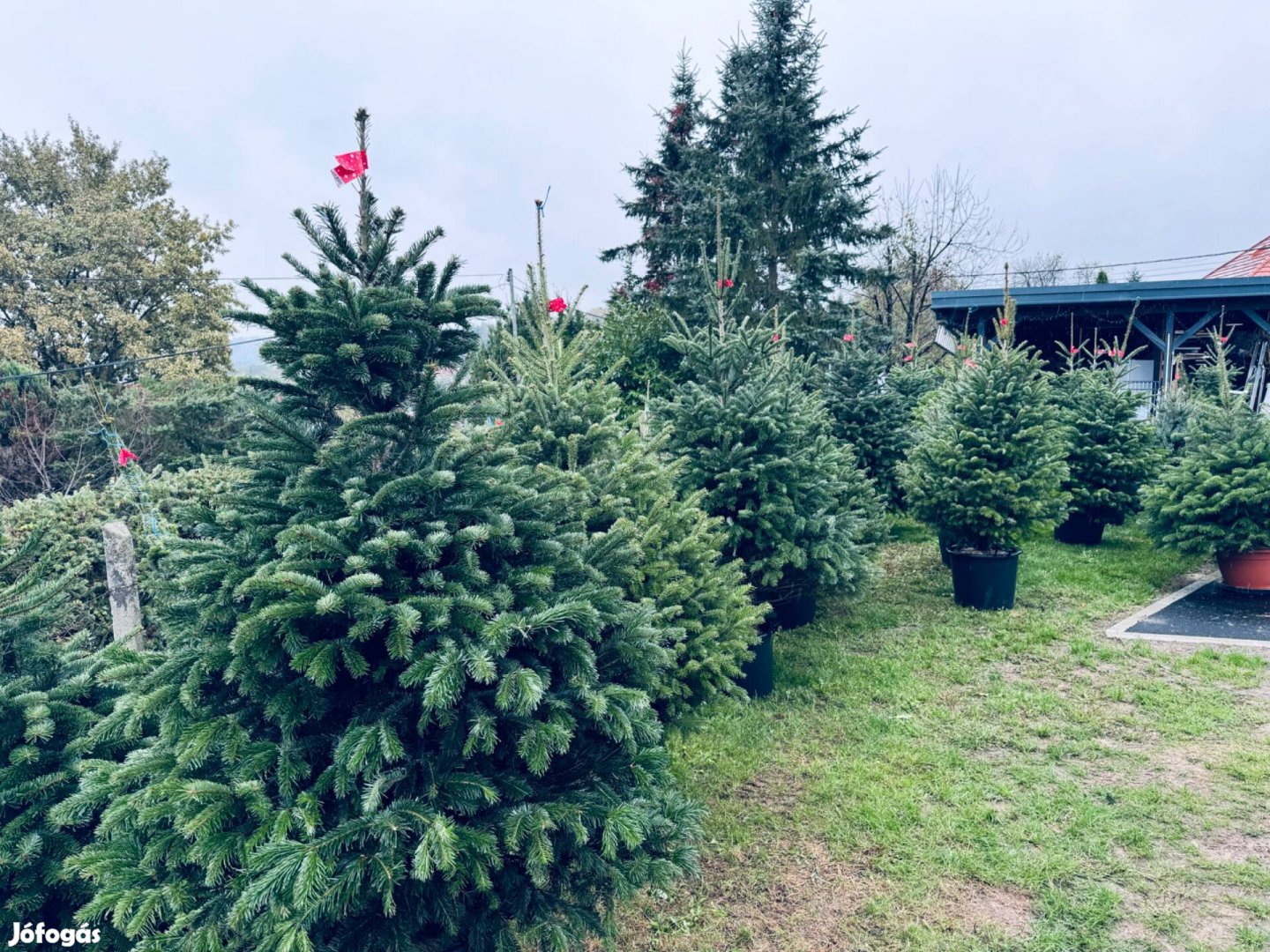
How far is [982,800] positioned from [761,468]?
2572 mm

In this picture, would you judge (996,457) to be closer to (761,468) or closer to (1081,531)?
(761,468)

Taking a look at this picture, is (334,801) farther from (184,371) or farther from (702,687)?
(184,371)

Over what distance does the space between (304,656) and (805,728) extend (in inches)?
153

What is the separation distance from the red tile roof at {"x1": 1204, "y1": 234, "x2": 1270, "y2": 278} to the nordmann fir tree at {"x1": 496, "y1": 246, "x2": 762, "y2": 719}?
17.1m

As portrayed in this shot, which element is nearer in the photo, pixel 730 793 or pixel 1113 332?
pixel 730 793

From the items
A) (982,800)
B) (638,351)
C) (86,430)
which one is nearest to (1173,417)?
(638,351)

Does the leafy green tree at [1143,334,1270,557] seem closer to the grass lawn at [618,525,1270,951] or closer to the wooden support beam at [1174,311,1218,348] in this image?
the grass lawn at [618,525,1270,951]

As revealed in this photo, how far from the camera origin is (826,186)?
17.7 metres

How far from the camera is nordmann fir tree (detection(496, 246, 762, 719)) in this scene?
3898 mm

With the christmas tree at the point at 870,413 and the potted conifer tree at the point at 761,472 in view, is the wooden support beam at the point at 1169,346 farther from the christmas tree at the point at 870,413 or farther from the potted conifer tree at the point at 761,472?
the potted conifer tree at the point at 761,472

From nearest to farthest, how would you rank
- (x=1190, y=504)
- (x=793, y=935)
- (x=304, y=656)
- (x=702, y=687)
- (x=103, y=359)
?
(x=304, y=656) → (x=793, y=935) → (x=702, y=687) → (x=1190, y=504) → (x=103, y=359)

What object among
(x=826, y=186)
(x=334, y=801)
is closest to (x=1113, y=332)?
(x=826, y=186)

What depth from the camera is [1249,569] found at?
7.62m

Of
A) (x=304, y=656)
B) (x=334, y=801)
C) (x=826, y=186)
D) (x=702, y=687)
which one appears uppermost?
(x=826, y=186)
